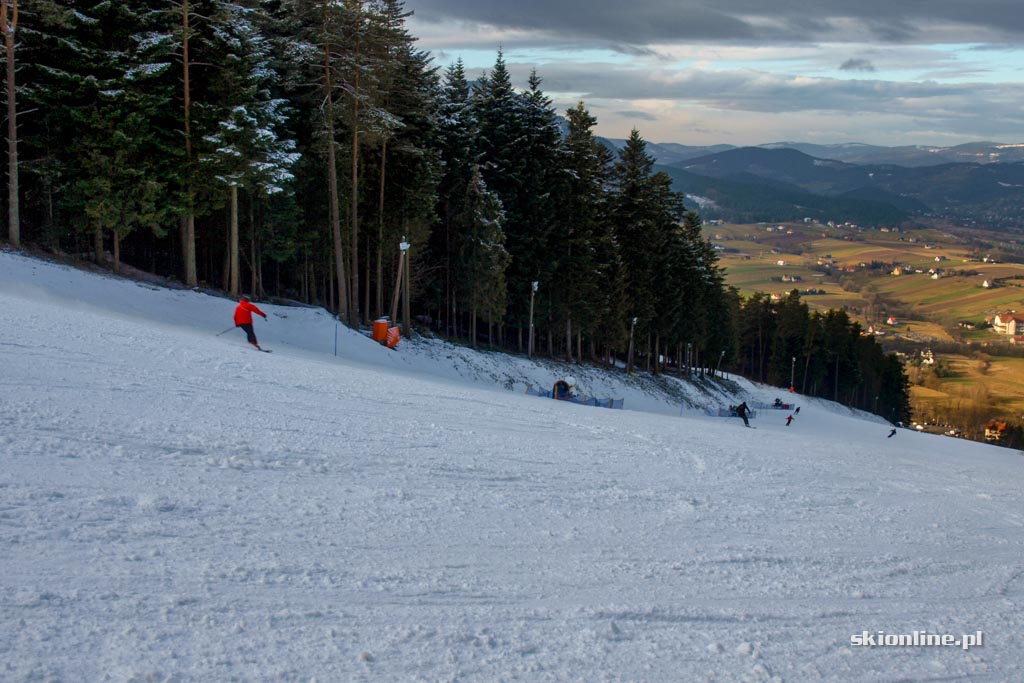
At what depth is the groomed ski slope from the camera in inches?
202

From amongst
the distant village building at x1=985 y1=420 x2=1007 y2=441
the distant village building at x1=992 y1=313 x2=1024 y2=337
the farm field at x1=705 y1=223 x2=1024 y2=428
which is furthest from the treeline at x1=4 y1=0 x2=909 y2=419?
the distant village building at x1=992 y1=313 x2=1024 y2=337

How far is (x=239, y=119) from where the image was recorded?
95.7 feet

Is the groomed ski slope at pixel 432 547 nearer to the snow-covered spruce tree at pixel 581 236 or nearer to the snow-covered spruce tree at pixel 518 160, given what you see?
the snow-covered spruce tree at pixel 518 160

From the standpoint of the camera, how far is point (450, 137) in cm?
3988

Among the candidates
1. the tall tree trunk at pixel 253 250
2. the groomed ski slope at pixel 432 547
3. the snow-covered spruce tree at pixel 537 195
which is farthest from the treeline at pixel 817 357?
the groomed ski slope at pixel 432 547

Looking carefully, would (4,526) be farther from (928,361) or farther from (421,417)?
(928,361)

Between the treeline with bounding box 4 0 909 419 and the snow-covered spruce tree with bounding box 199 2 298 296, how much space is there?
9 cm

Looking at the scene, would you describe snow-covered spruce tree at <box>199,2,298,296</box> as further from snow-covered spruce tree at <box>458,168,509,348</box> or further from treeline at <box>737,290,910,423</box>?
treeline at <box>737,290,910,423</box>

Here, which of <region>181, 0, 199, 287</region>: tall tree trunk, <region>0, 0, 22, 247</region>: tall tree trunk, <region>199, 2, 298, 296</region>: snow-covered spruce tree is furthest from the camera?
<region>199, 2, 298, 296</region>: snow-covered spruce tree

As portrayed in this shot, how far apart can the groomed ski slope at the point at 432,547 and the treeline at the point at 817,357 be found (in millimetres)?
74876

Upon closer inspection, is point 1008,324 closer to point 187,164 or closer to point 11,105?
point 187,164

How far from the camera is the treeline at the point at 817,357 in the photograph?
85.7 metres

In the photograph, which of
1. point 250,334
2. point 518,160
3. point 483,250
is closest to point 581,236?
point 518,160

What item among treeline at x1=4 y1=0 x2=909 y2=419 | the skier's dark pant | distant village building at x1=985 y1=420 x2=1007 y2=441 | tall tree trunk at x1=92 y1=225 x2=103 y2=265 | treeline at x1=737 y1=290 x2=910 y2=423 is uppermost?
treeline at x1=4 y1=0 x2=909 y2=419
